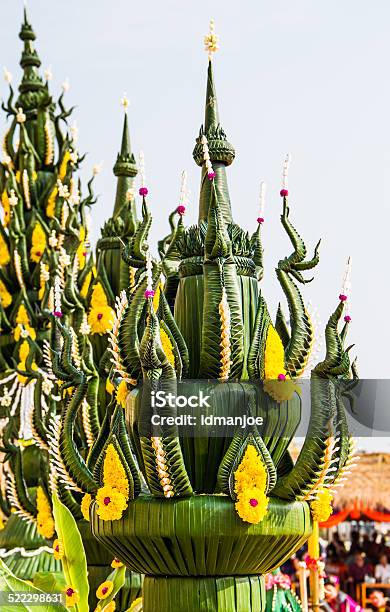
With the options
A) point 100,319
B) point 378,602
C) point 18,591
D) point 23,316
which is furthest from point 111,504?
point 378,602

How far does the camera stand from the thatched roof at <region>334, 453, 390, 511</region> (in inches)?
611

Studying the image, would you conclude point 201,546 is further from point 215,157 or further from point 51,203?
point 51,203

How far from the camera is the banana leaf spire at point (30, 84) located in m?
11.2

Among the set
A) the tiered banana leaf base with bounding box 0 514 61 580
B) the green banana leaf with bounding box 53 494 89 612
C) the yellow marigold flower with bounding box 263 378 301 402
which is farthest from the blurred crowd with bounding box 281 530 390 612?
the yellow marigold flower with bounding box 263 378 301 402

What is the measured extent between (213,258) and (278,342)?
53 centimetres

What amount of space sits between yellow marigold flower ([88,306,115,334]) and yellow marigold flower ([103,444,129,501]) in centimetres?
315

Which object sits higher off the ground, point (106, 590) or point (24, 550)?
point (106, 590)

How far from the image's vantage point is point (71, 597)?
5.79 metres

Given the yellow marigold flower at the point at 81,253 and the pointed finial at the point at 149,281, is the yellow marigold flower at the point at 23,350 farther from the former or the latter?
the pointed finial at the point at 149,281

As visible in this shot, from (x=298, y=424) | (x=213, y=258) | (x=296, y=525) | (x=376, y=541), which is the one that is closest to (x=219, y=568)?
(x=296, y=525)

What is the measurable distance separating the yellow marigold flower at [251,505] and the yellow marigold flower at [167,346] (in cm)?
73

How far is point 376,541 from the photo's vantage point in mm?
15156

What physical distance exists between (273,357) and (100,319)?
3.25m

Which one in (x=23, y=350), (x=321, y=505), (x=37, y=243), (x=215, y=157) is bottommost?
(x=321, y=505)
